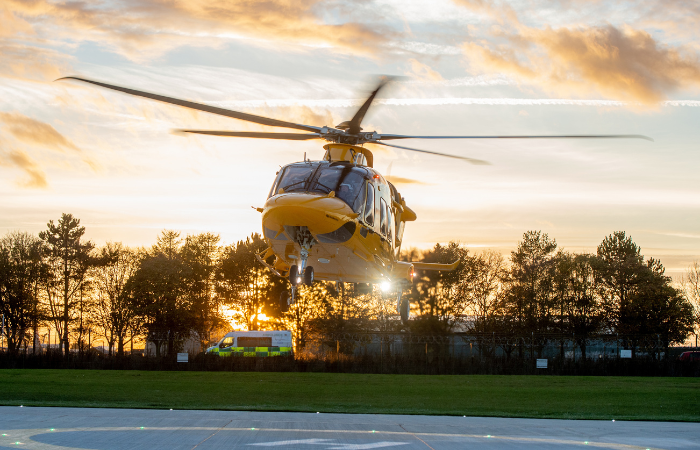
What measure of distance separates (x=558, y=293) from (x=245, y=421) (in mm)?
56164

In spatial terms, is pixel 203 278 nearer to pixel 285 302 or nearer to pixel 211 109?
pixel 285 302

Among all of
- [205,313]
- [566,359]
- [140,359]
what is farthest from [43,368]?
[566,359]

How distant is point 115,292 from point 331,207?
58.2 meters

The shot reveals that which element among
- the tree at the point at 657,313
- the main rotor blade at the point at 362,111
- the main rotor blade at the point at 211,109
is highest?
the main rotor blade at the point at 362,111

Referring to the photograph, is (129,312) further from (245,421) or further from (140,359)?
(245,421)

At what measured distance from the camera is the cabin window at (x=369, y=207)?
59.8ft

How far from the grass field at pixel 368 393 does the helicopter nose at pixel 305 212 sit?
976 centimetres

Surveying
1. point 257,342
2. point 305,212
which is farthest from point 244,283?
point 305,212

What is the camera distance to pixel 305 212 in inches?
622

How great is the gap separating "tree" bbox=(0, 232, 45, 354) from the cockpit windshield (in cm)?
5230

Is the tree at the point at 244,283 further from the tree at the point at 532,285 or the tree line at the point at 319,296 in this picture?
the tree at the point at 532,285

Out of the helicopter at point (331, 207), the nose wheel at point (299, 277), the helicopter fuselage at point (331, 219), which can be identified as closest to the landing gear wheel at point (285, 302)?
the helicopter at point (331, 207)

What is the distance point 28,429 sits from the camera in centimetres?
1434

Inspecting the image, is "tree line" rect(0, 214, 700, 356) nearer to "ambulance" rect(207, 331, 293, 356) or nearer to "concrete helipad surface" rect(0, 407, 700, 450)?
"ambulance" rect(207, 331, 293, 356)
